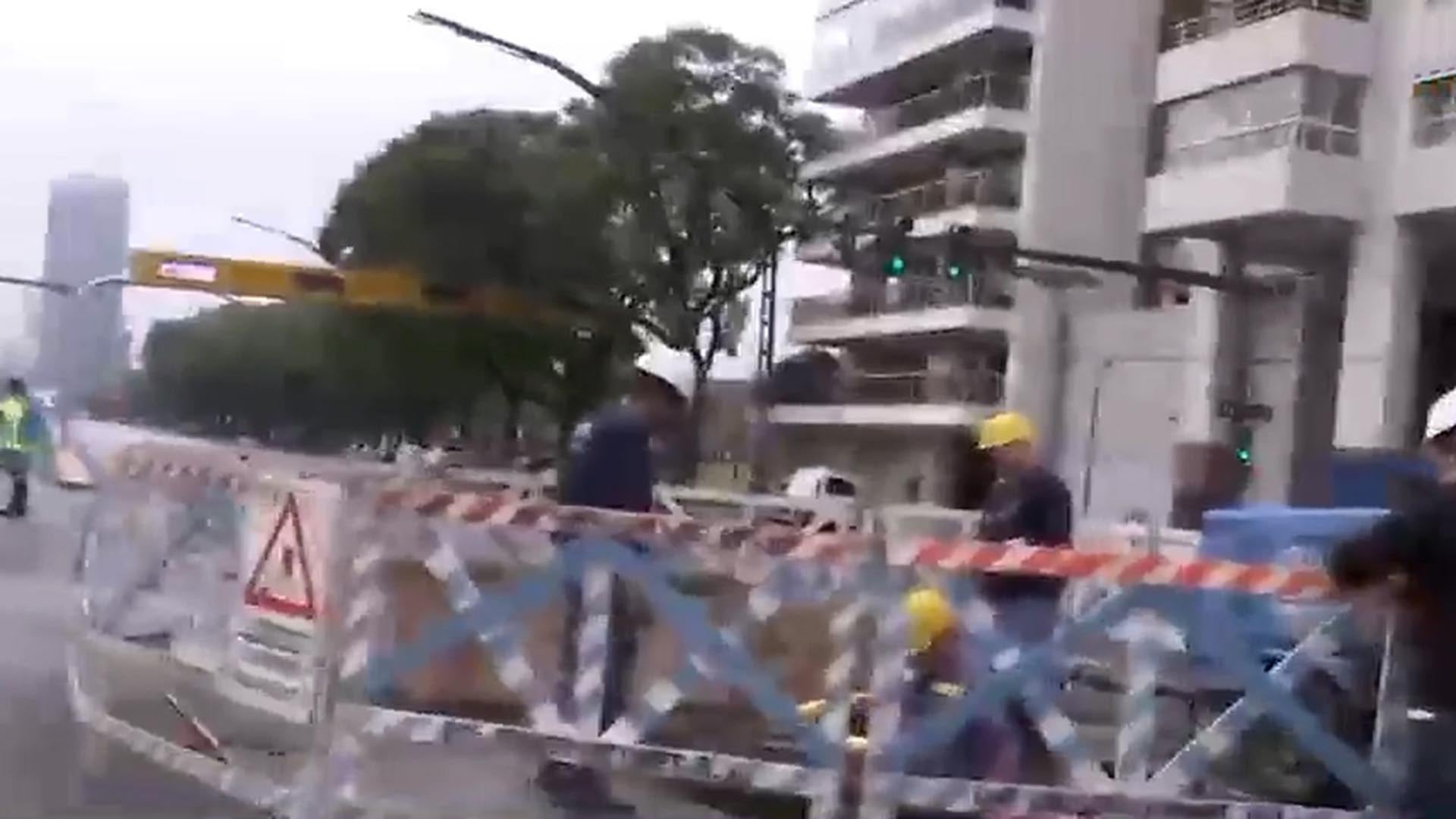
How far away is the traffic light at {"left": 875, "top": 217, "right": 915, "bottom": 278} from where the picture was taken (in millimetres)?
22906


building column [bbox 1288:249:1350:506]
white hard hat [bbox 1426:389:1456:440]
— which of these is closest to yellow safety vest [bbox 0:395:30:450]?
white hard hat [bbox 1426:389:1456:440]

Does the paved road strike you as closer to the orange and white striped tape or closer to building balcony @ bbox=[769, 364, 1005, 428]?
the orange and white striped tape

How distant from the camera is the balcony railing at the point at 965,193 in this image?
46.3m

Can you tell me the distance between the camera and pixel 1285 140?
1173 inches

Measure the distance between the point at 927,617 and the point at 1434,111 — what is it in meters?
24.6

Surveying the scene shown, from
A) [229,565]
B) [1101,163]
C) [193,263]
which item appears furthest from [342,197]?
[229,565]

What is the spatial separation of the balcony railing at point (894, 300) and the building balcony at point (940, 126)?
3335mm

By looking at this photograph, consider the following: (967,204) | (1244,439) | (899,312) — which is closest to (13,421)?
(1244,439)

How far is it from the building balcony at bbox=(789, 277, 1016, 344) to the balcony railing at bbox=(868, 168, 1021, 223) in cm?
198

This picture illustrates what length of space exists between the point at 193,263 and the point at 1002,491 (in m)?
26.1

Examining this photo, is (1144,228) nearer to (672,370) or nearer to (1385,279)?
(1385,279)

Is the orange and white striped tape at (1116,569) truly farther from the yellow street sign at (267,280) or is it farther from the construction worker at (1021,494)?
the yellow street sign at (267,280)

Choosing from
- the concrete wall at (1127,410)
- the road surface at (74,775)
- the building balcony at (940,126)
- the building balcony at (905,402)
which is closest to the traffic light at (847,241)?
the road surface at (74,775)

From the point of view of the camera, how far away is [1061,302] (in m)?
43.5
